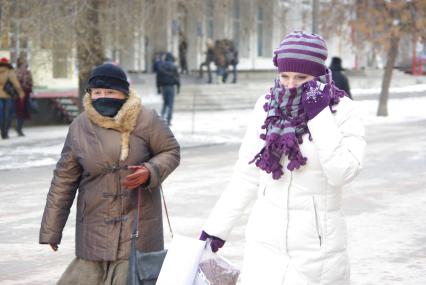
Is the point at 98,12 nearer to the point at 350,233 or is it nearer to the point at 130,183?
the point at 350,233

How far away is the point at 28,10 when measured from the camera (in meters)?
18.9

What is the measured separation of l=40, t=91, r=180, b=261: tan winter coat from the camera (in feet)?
17.7

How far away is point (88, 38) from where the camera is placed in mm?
18953

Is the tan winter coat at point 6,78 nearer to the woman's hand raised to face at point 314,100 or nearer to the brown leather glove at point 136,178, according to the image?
the brown leather glove at point 136,178

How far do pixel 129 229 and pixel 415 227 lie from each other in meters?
5.59

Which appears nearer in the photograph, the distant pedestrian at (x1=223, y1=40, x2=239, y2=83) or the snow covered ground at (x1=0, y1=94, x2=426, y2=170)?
the snow covered ground at (x1=0, y1=94, x2=426, y2=170)

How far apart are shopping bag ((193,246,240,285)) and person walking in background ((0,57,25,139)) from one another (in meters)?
17.5

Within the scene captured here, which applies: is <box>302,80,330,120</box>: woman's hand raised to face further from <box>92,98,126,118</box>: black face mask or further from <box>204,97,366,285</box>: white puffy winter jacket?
<box>92,98,126,118</box>: black face mask

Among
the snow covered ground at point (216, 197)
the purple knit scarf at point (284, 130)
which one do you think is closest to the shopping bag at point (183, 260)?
the purple knit scarf at point (284, 130)

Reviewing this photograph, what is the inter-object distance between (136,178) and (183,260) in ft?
3.13

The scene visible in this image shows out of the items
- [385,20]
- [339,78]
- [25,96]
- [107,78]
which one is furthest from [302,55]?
[385,20]

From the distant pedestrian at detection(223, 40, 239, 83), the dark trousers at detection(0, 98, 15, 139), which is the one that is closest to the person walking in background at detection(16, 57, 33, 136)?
the dark trousers at detection(0, 98, 15, 139)

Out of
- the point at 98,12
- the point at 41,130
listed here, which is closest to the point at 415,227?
the point at 98,12

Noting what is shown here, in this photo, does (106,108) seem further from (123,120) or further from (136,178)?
(136,178)
